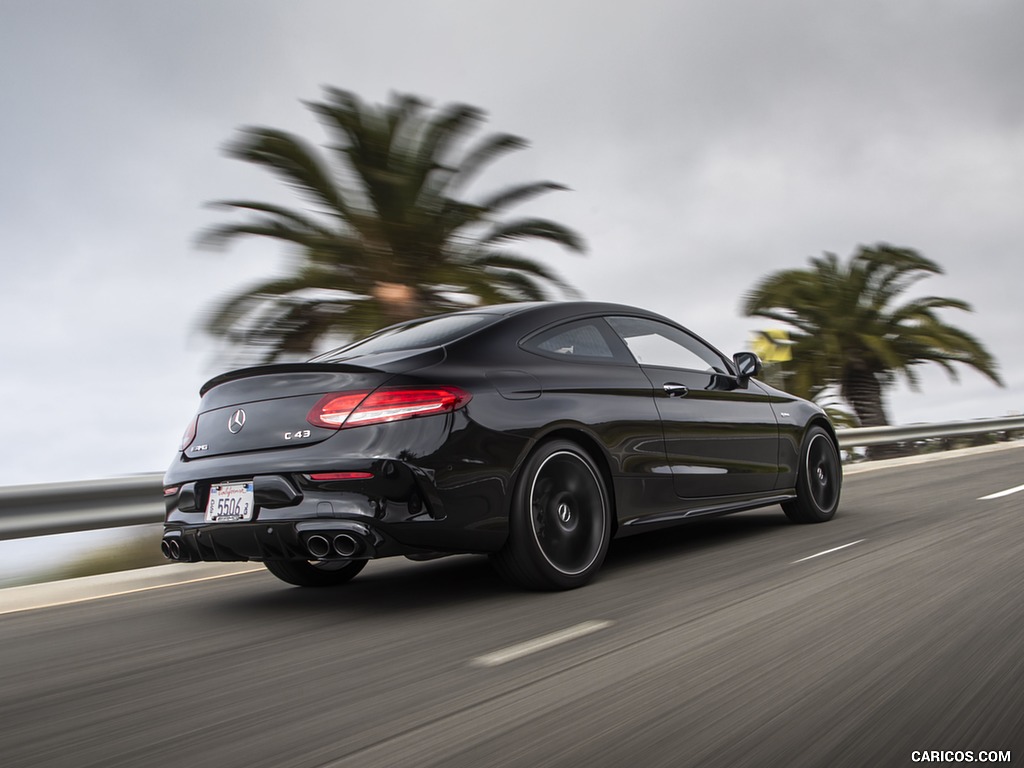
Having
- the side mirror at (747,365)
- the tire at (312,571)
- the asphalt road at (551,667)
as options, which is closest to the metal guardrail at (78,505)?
the asphalt road at (551,667)

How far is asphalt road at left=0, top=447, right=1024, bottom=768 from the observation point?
2.58 metres

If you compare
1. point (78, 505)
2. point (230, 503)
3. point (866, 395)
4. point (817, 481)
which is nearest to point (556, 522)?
point (230, 503)

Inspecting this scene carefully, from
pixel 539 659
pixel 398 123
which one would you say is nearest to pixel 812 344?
pixel 398 123

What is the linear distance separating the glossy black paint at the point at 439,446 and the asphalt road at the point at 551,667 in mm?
388

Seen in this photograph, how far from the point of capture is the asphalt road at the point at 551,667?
2.58 meters

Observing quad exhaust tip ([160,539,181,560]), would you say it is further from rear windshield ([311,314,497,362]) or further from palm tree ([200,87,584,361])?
palm tree ([200,87,584,361])

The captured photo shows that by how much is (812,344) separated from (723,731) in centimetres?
1986

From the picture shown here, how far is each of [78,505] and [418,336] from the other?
2.95 m

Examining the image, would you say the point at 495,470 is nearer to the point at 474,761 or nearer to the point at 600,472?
the point at 600,472

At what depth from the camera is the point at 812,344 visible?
21.5 meters

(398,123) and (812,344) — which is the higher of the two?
(398,123)

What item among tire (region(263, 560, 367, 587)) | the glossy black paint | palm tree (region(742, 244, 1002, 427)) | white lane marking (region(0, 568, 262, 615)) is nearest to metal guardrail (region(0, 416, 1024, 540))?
white lane marking (region(0, 568, 262, 615))

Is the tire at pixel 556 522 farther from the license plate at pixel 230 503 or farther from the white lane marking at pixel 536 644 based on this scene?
the license plate at pixel 230 503

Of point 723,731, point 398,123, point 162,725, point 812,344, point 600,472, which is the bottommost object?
point 723,731
